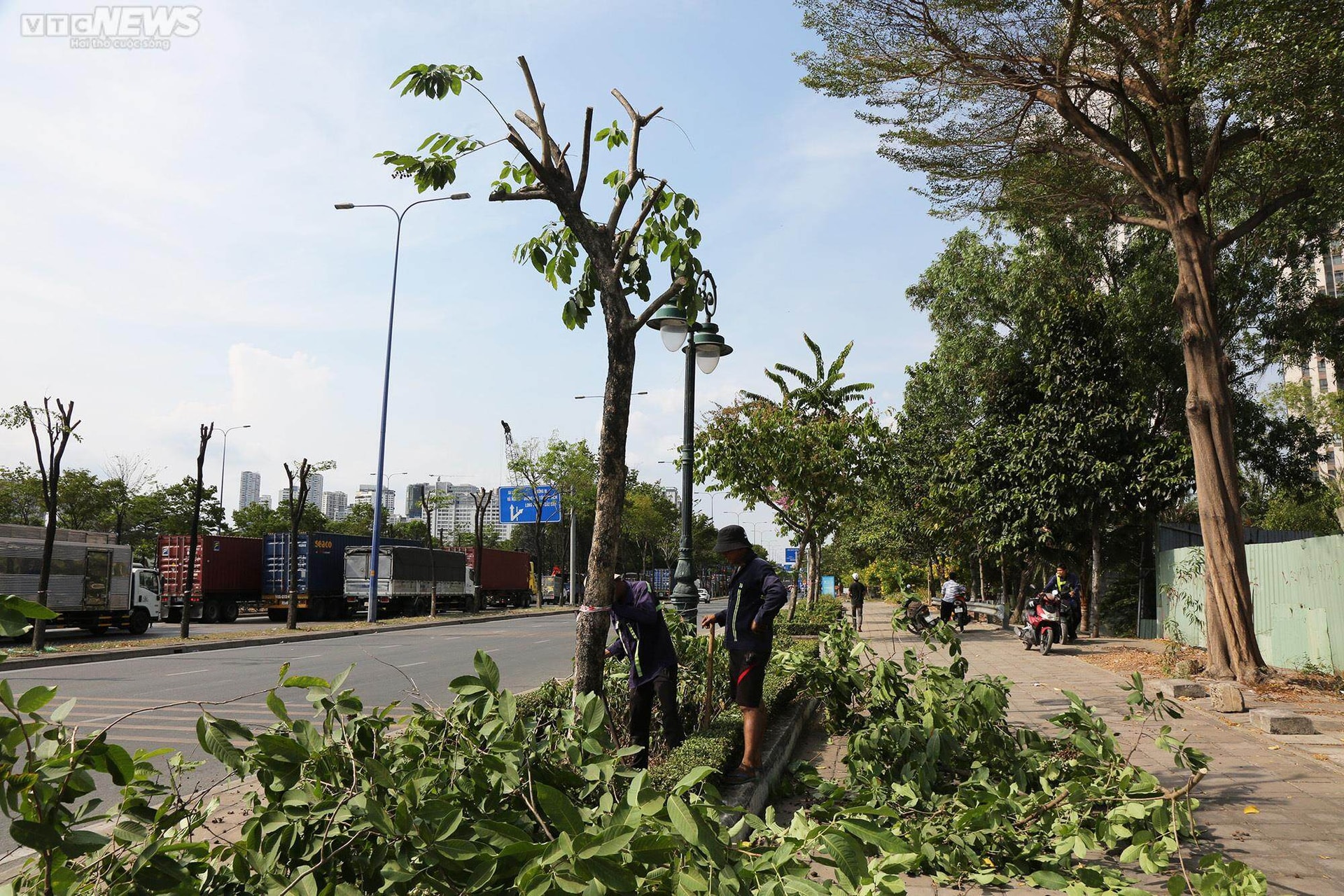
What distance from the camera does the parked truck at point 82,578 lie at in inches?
802

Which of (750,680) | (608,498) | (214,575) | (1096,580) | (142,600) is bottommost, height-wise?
(142,600)

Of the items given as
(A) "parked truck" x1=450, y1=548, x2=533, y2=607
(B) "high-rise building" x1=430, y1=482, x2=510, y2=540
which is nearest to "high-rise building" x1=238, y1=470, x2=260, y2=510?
(B) "high-rise building" x1=430, y1=482, x2=510, y2=540

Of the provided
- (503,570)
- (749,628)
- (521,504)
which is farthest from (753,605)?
(503,570)

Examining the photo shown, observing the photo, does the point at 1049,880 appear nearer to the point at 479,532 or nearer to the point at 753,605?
the point at 753,605

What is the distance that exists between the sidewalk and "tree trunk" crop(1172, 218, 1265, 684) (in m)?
1.59

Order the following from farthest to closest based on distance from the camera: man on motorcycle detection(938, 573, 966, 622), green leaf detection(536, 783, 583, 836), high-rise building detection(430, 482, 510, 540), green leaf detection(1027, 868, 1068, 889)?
high-rise building detection(430, 482, 510, 540) → man on motorcycle detection(938, 573, 966, 622) → green leaf detection(1027, 868, 1068, 889) → green leaf detection(536, 783, 583, 836)

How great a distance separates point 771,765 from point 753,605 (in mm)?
1205

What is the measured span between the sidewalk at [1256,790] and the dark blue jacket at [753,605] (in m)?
1.57

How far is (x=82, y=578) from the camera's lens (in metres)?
21.7

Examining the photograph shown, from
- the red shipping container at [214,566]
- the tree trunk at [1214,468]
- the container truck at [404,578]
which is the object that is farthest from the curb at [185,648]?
the tree trunk at [1214,468]

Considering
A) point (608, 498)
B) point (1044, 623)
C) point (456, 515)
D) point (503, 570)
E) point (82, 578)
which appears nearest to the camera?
point (608, 498)

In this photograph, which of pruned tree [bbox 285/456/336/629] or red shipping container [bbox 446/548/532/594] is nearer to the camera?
pruned tree [bbox 285/456/336/629]

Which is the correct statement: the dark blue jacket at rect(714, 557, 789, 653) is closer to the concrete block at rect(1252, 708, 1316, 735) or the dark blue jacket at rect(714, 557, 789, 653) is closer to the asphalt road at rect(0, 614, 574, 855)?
the asphalt road at rect(0, 614, 574, 855)

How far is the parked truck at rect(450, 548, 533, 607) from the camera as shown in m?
40.7
